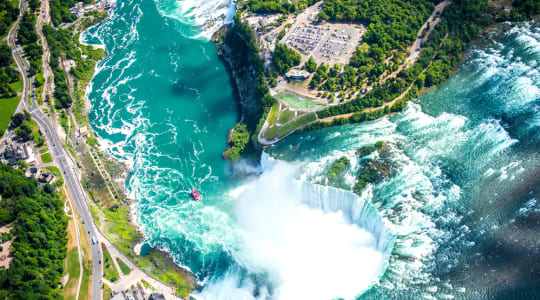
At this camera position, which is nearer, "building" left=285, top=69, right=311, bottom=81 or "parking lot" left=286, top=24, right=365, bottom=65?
"building" left=285, top=69, right=311, bottom=81

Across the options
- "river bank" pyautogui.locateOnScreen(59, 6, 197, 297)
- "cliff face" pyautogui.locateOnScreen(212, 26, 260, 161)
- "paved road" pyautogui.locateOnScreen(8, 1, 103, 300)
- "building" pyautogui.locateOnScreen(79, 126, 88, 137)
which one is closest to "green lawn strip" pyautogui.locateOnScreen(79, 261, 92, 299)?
"paved road" pyautogui.locateOnScreen(8, 1, 103, 300)

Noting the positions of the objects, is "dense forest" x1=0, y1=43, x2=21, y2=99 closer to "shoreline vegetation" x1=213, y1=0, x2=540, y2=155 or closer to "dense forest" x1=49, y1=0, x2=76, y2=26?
"dense forest" x1=49, y1=0, x2=76, y2=26

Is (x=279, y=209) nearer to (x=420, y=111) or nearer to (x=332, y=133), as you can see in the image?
(x=332, y=133)

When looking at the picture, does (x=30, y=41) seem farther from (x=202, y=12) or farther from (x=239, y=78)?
(x=239, y=78)

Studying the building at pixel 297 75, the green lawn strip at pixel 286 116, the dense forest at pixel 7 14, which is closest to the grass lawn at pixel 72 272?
the green lawn strip at pixel 286 116

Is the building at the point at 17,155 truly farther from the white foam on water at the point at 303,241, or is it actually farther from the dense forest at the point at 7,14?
the dense forest at the point at 7,14

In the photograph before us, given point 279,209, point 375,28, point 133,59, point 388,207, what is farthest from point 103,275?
point 375,28
